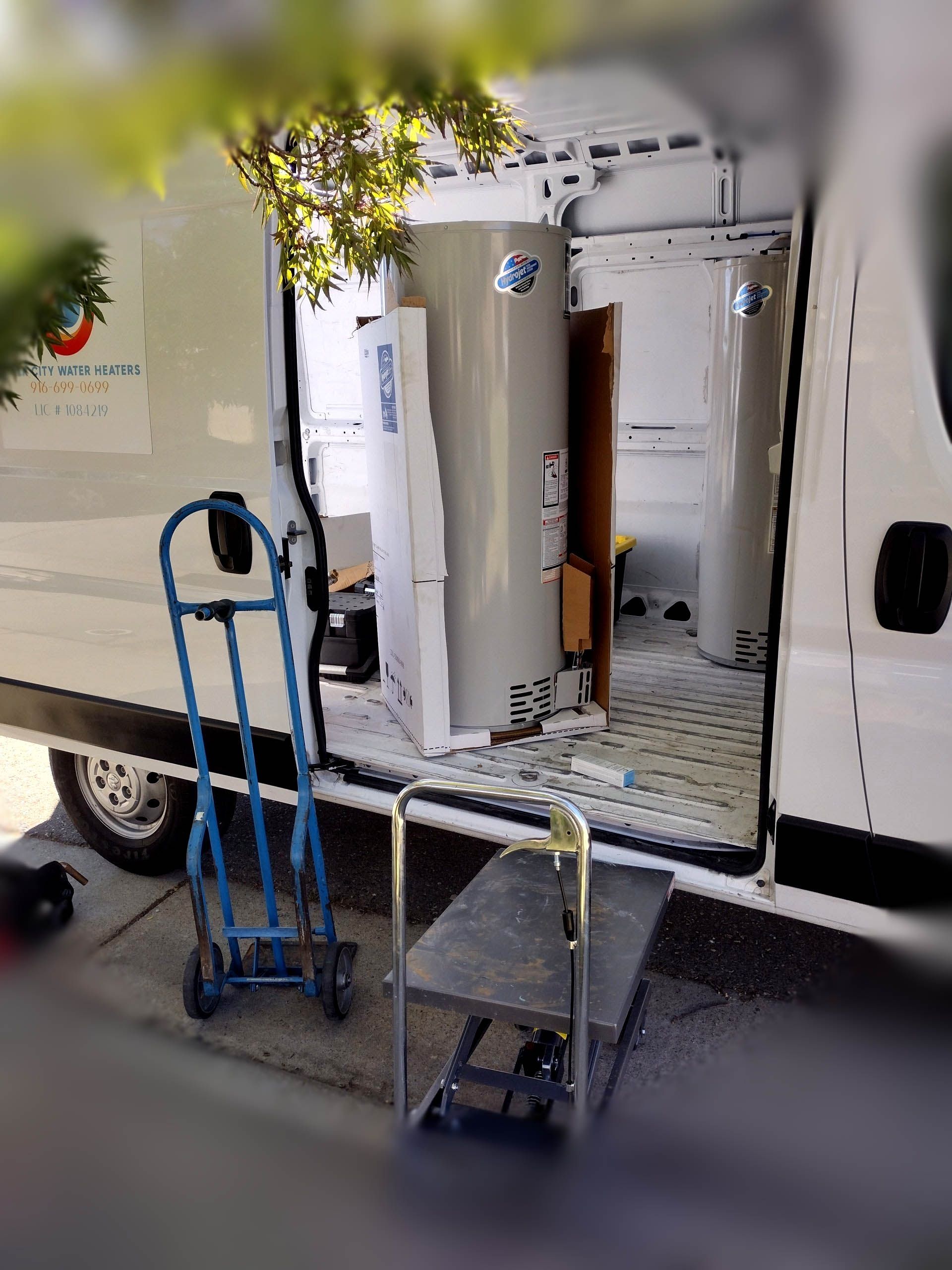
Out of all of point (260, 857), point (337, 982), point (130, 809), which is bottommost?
point (337, 982)

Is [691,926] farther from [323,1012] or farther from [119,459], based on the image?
[119,459]

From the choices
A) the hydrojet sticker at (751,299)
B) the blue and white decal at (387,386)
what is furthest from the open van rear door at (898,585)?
the hydrojet sticker at (751,299)

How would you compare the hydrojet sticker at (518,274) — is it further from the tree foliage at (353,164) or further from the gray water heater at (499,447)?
Answer: the tree foliage at (353,164)

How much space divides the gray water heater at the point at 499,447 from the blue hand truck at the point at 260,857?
0.73 meters

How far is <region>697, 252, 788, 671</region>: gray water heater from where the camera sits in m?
3.82

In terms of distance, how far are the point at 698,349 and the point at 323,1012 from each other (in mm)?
3289

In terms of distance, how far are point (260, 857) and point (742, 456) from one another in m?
2.58

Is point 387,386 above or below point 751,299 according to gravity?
below

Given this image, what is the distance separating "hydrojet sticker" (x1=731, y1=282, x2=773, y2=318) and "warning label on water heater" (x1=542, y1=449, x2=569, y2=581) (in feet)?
3.60

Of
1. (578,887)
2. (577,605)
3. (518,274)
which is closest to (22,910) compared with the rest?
(578,887)

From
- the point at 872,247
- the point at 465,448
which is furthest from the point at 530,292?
the point at 872,247

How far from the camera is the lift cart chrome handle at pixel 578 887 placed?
58.9 inches

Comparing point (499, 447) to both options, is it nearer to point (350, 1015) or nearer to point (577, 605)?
point (577, 605)

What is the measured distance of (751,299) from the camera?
383 cm
